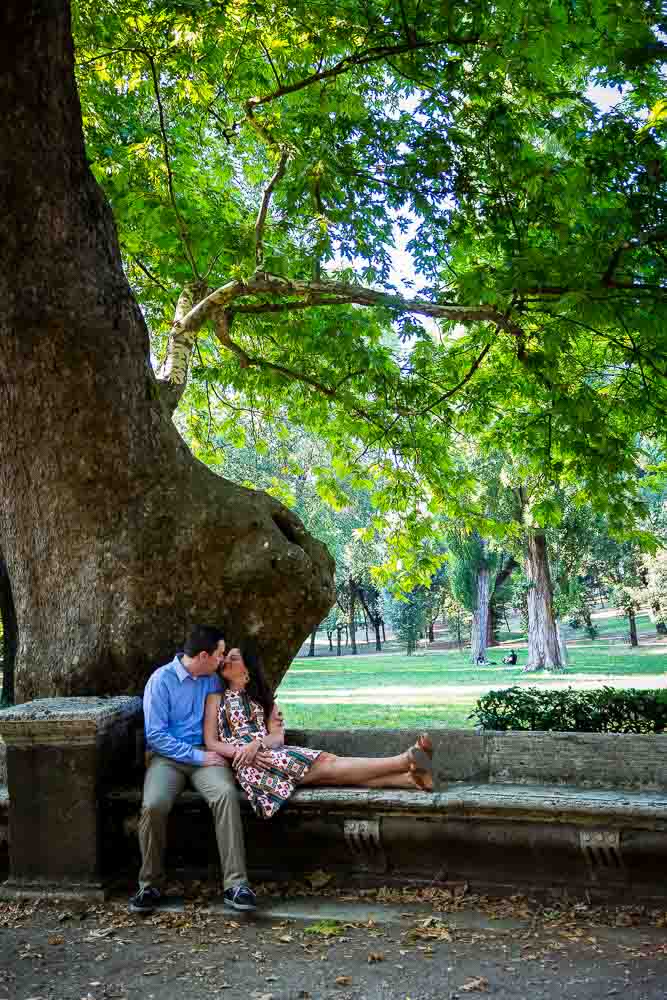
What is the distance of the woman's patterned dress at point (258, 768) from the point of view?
16.9ft

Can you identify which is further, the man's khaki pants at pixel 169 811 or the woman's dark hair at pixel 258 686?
the woman's dark hair at pixel 258 686

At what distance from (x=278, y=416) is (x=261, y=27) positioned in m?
5.88

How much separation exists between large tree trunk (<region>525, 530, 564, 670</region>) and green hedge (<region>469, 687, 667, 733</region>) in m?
22.5

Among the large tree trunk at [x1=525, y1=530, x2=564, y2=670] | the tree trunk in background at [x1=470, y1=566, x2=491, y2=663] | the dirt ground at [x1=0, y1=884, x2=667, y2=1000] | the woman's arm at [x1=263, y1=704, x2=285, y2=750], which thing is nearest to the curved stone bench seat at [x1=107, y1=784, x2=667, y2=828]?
the woman's arm at [x1=263, y1=704, x2=285, y2=750]

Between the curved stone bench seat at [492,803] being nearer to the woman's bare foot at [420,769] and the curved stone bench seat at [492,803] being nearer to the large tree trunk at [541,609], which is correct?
the woman's bare foot at [420,769]

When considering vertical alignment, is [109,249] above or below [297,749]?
above

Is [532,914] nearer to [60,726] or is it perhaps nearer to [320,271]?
[60,726]

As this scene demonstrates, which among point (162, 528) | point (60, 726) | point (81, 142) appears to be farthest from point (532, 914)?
point (81, 142)

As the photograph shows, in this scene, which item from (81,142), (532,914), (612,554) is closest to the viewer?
(532,914)

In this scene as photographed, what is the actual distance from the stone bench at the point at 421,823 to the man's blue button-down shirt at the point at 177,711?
0.89 ft

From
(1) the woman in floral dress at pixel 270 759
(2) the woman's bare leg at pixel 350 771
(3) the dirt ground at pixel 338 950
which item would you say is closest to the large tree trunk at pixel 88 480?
(1) the woman in floral dress at pixel 270 759

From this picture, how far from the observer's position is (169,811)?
508cm

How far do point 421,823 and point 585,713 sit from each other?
7.02 ft

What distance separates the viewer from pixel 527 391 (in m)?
9.64
